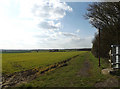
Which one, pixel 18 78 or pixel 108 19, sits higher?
pixel 108 19

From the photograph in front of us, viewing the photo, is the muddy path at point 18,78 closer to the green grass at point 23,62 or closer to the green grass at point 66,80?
the green grass at point 66,80

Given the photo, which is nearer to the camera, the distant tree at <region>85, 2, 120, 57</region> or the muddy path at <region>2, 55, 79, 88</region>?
the muddy path at <region>2, 55, 79, 88</region>

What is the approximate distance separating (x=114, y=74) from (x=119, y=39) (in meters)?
5.67

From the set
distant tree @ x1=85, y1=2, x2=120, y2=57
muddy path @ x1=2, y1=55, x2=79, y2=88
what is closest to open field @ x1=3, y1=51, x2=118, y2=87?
muddy path @ x1=2, y1=55, x2=79, y2=88

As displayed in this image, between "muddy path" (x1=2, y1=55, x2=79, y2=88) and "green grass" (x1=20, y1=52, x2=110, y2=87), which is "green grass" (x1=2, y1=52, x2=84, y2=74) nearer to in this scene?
"muddy path" (x1=2, y1=55, x2=79, y2=88)

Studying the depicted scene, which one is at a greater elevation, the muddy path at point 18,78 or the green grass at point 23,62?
the muddy path at point 18,78

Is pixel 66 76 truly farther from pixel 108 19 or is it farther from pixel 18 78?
pixel 108 19

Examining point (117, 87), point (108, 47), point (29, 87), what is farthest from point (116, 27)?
point (29, 87)

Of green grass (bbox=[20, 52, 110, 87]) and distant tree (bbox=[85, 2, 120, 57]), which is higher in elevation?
distant tree (bbox=[85, 2, 120, 57])

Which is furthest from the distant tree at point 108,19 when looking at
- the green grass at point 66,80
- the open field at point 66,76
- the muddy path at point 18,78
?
the muddy path at point 18,78

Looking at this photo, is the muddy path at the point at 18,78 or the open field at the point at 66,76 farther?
the muddy path at the point at 18,78

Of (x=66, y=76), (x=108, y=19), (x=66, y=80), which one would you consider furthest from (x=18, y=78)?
(x=108, y=19)

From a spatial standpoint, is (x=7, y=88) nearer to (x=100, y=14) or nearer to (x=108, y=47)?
(x=108, y=47)

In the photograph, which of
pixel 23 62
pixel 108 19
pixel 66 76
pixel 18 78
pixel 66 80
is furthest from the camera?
pixel 23 62
